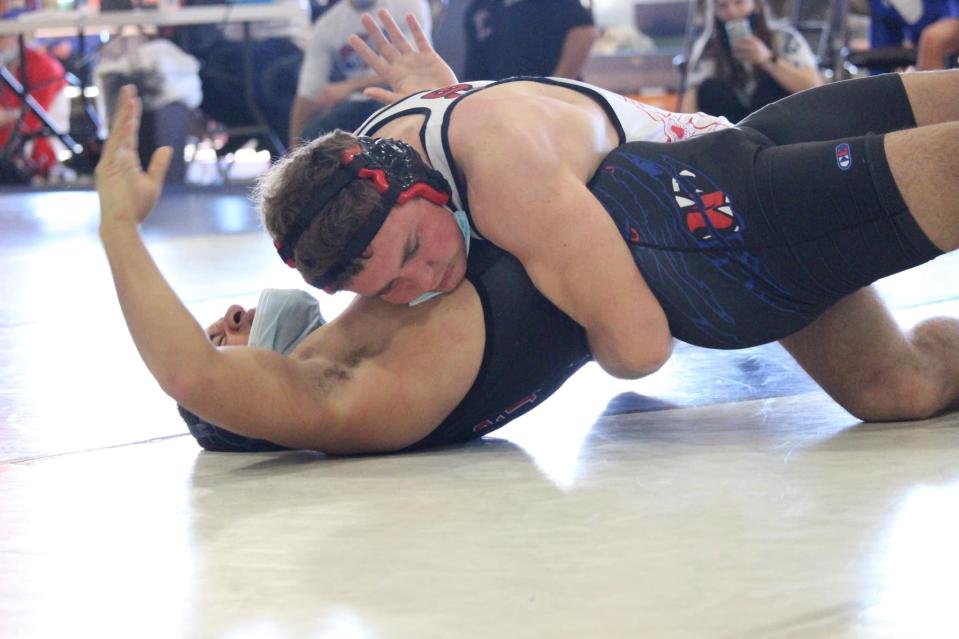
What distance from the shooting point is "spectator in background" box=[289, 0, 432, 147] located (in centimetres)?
617

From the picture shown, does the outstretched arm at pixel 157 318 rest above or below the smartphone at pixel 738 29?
above

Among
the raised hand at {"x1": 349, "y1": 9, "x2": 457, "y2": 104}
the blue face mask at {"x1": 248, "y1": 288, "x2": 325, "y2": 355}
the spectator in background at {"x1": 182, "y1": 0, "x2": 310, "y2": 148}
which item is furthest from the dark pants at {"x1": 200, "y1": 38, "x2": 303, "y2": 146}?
the blue face mask at {"x1": 248, "y1": 288, "x2": 325, "y2": 355}

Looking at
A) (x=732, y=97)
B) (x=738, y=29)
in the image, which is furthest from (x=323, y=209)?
(x=732, y=97)

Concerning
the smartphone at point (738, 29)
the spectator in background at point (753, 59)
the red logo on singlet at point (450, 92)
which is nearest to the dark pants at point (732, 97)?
the spectator in background at point (753, 59)

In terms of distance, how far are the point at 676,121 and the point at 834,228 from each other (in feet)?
1.55

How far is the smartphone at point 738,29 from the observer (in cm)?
522

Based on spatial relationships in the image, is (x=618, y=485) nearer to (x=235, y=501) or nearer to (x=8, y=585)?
(x=235, y=501)

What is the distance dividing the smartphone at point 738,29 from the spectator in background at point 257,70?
3.24 meters

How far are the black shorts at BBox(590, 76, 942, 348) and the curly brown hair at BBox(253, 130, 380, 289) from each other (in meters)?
0.41

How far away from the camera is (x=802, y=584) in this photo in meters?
1.37

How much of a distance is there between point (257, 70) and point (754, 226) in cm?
628

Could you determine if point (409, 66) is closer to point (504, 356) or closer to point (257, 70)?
point (504, 356)

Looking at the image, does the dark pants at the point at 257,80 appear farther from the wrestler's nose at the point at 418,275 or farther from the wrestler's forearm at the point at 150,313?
the wrestler's forearm at the point at 150,313

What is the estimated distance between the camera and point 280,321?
229 centimetres
